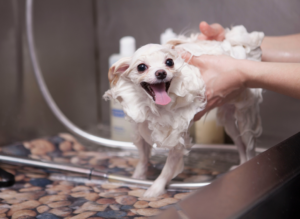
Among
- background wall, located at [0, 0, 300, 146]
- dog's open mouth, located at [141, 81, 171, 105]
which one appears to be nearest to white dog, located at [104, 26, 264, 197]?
dog's open mouth, located at [141, 81, 171, 105]

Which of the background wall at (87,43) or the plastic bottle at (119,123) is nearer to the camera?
the background wall at (87,43)

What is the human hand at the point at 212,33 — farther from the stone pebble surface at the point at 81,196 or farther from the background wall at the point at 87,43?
the stone pebble surface at the point at 81,196

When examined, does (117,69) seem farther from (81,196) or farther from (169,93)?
(81,196)

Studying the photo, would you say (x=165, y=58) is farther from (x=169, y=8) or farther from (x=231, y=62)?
(x=169, y=8)

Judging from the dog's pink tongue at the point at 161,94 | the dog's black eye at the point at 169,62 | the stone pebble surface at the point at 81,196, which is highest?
the dog's black eye at the point at 169,62

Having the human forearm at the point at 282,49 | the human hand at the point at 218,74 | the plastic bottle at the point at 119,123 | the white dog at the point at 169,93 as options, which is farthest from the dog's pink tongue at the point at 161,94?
the plastic bottle at the point at 119,123

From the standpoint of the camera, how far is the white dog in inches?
22.2

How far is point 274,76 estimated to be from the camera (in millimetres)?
618

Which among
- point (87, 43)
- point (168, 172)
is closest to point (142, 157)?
point (168, 172)

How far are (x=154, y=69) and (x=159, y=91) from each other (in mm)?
43

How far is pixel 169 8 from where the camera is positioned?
110 centimetres

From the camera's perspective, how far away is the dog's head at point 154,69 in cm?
54

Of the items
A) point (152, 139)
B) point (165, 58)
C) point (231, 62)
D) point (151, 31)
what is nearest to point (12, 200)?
point (152, 139)

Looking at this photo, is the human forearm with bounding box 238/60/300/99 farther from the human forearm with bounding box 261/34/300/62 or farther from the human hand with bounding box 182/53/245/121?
the human forearm with bounding box 261/34/300/62
